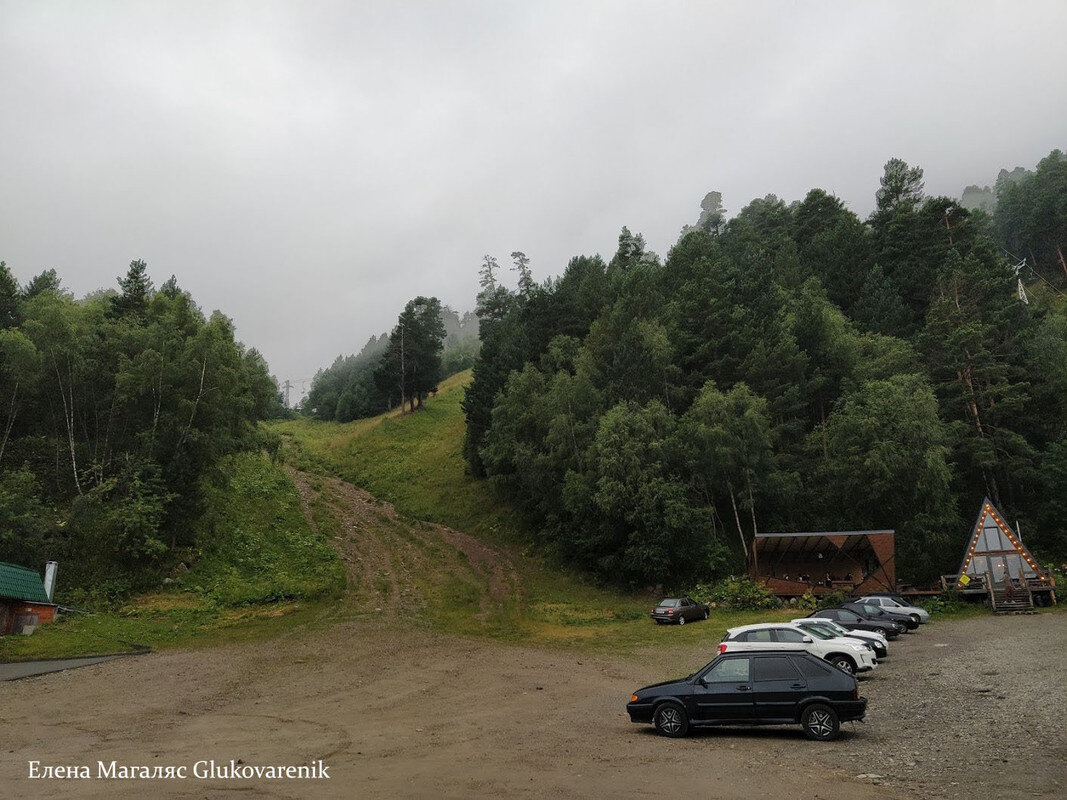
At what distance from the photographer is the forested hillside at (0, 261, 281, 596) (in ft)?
106

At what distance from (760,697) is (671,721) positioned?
1.62 m

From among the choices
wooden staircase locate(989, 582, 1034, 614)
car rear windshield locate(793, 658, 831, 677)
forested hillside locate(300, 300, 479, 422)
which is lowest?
wooden staircase locate(989, 582, 1034, 614)

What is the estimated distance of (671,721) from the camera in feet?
37.8

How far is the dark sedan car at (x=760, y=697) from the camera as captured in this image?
35.5ft

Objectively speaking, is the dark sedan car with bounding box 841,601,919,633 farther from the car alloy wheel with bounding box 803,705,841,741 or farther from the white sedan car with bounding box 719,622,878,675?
the car alloy wheel with bounding box 803,705,841,741

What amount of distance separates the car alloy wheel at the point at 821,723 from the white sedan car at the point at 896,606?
710 inches

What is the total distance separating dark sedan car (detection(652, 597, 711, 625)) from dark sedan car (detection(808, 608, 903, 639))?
6399 millimetres

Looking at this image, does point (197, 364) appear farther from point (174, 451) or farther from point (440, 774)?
point (440, 774)

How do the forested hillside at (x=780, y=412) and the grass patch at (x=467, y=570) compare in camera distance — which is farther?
the forested hillside at (x=780, y=412)

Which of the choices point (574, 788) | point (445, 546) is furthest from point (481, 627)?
point (574, 788)

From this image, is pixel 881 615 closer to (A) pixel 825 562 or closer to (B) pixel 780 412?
(A) pixel 825 562

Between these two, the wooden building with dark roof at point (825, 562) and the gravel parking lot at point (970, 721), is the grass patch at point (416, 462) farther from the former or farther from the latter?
the gravel parking lot at point (970, 721)

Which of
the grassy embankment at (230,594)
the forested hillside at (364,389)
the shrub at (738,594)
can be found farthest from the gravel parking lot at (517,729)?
the forested hillside at (364,389)

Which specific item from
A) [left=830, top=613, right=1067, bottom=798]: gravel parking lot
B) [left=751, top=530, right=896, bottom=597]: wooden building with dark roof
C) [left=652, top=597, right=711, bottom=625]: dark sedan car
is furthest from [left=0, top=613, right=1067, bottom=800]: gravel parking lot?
[left=751, top=530, right=896, bottom=597]: wooden building with dark roof
